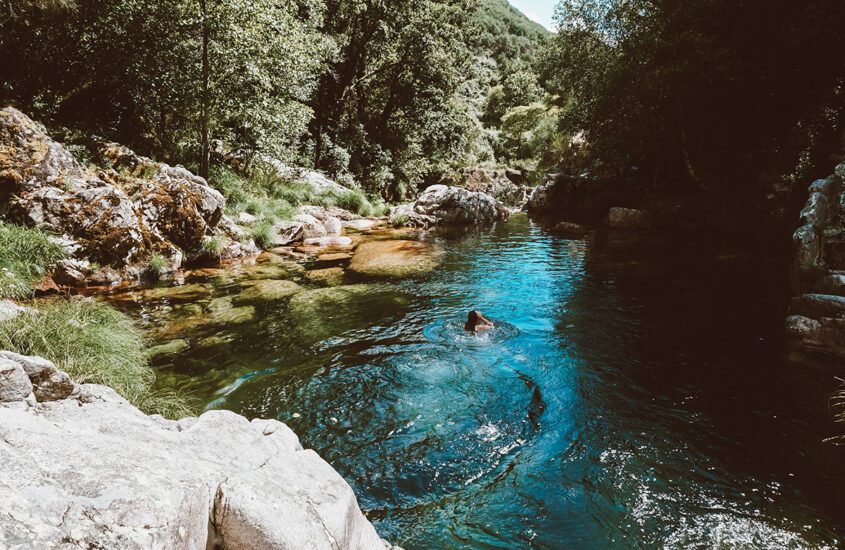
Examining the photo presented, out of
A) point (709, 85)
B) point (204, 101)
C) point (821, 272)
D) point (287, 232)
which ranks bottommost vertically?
point (287, 232)

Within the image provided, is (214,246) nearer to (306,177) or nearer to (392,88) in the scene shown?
(306,177)

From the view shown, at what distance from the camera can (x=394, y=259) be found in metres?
15.5

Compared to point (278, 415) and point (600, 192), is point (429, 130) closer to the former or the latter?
point (600, 192)

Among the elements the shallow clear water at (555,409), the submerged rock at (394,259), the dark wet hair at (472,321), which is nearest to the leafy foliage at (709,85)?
the shallow clear water at (555,409)

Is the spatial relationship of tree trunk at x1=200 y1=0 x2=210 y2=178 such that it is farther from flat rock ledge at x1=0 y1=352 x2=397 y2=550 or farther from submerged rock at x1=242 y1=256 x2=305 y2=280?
flat rock ledge at x1=0 y1=352 x2=397 y2=550

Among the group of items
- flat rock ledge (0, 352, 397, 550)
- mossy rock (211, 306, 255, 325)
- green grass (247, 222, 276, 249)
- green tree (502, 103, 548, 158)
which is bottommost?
mossy rock (211, 306, 255, 325)

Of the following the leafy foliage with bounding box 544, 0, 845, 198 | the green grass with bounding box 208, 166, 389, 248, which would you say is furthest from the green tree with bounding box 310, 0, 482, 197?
the leafy foliage with bounding box 544, 0, 845, 198

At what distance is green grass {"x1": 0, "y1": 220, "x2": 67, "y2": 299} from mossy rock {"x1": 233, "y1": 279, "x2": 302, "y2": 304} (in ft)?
13.0

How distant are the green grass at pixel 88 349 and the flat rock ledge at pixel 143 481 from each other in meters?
1.46

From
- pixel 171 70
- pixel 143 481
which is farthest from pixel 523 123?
pixel 143 481

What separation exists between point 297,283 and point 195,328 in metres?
3.74

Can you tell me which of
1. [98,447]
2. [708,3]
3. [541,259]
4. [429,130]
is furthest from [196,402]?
[429,130]

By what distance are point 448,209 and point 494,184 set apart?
46.2 feet

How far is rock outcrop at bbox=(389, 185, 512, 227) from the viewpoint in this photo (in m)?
24.6
